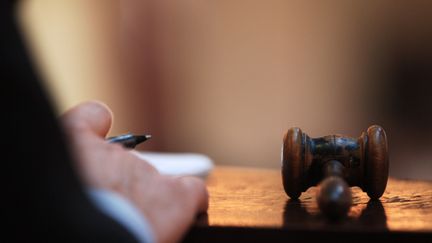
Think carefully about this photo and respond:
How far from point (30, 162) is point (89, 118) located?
25 centimetres

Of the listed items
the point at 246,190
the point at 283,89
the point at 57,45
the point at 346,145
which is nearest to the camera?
the point at 346,145

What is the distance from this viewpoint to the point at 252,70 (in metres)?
3.43

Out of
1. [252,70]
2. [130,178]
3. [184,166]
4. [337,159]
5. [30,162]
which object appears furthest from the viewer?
[252,70]

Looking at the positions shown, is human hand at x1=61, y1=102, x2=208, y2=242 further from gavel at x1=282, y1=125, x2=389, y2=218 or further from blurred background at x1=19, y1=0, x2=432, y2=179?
blurred background at x1=19, y1=0, x2=432, y2=179

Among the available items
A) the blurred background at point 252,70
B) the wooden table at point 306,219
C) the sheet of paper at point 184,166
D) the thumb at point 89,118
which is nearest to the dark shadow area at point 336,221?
the wooden table at point 306,219

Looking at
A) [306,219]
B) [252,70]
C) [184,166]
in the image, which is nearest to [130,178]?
[306,219]

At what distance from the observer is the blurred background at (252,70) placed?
323 centimetres

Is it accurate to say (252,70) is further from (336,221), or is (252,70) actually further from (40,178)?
(40,178)

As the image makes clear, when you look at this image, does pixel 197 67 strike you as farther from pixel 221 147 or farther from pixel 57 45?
pixel 57 45

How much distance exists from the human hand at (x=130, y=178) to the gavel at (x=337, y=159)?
13 centimetres

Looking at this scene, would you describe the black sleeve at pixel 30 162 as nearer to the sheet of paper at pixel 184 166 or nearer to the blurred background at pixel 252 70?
the sheet of paper at pixel 184 166

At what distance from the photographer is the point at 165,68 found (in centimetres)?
339

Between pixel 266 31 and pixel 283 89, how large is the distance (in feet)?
1.09

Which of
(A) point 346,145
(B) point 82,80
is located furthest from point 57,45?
(A) point 346,145
